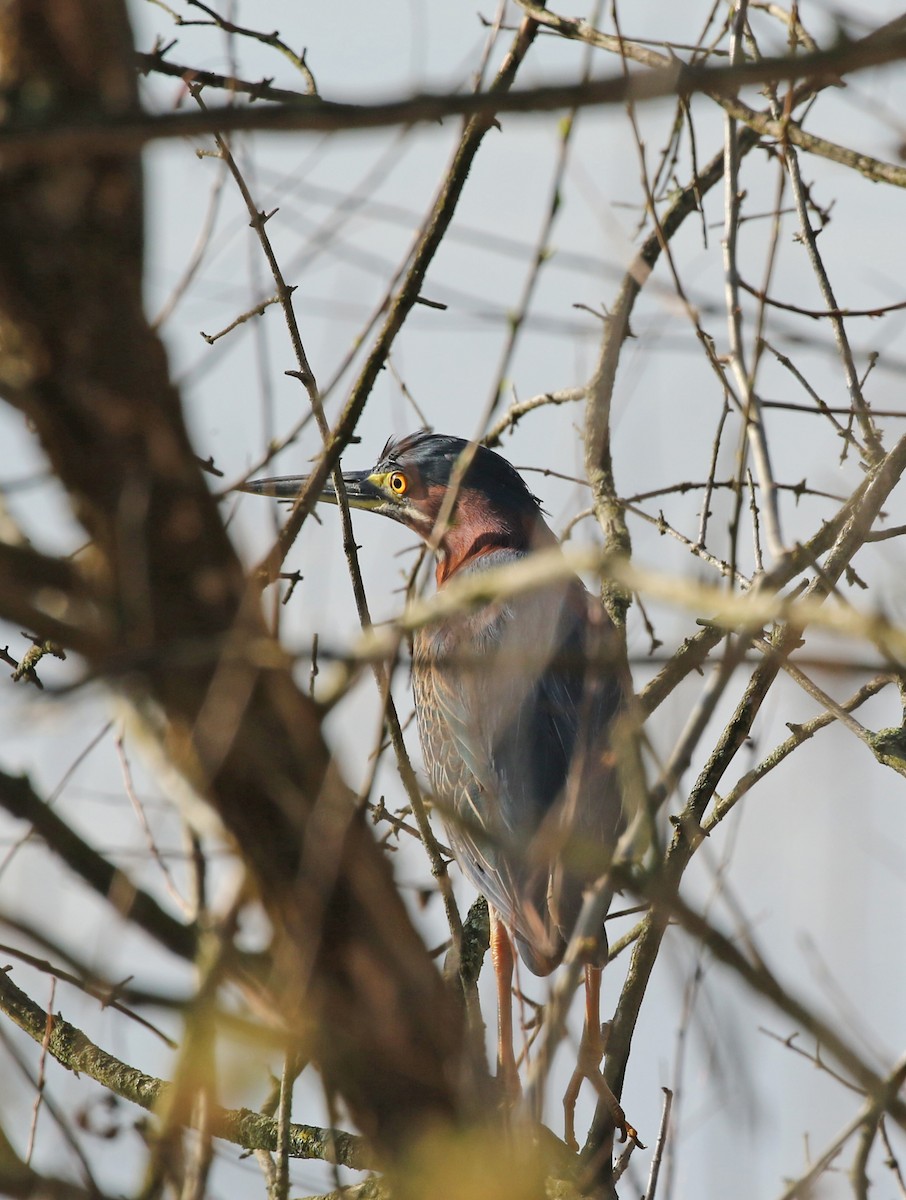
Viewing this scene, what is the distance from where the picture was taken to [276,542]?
210cm

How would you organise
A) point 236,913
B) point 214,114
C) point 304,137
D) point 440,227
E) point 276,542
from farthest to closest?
point 440,227 → point 276,542 → point 236,913 → point 304,137 → point 214,114

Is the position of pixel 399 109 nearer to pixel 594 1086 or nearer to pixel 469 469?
pixel 594 1086

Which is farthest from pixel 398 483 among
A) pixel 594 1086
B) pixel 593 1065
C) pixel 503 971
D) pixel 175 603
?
pixel 175 603

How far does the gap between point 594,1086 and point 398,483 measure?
3.24 metres

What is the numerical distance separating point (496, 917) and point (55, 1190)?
2915 millimetres

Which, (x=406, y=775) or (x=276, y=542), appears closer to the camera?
(x=276, y=542)

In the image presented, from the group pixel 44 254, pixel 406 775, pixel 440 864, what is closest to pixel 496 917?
pixel 440 864

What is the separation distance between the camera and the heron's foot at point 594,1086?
9.62 ft

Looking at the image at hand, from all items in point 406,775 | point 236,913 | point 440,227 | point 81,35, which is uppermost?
point 440,227

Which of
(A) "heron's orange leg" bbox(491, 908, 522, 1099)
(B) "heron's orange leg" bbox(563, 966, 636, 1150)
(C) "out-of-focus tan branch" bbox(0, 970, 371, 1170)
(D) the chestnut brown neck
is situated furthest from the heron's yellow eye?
(C) "out-of-focus tan branch" bbox(0, 970, 371, 1170)

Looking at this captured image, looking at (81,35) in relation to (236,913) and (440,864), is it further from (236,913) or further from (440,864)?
(440,864)

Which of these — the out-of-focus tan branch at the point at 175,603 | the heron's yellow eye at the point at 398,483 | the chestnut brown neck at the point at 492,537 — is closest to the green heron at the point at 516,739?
the chestnut brown neck at the point at 492,537

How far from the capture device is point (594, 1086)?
3.12 m

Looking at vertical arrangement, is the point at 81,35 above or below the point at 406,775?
above
